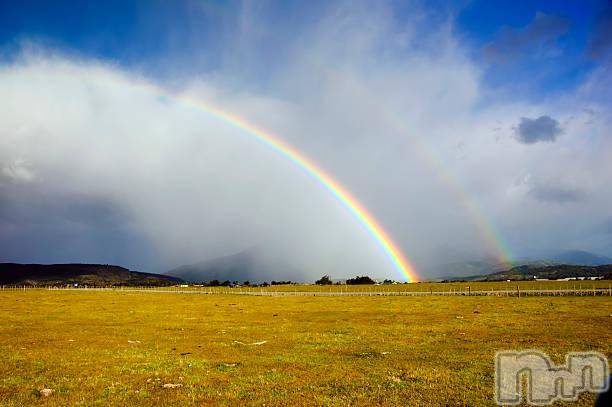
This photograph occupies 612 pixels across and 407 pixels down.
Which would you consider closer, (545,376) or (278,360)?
(545,376)

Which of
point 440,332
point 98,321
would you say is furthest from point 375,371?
point 98,321

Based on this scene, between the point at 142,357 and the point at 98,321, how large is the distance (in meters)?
29.3

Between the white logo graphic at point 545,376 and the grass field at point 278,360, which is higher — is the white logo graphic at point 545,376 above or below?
above

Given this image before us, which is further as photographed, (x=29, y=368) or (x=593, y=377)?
(x=29, y=368)

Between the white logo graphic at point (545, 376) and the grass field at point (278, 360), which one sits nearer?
the white logo graphic at point (545, 376)

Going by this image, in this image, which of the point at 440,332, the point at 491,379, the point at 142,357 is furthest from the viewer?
the point at 440,332

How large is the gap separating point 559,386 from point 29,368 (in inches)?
1083

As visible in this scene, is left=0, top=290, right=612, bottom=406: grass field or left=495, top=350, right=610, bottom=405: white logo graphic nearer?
left=495, top=350, right=610, bottom=405: white logo graphic

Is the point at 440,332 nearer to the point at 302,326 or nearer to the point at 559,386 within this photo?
the point at 302,326

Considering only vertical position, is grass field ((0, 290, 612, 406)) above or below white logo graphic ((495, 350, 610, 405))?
below

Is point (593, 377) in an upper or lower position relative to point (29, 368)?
upper

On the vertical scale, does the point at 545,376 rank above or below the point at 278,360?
above

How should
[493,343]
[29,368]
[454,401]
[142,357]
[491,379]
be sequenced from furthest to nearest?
[493,343], [142,357], [29,368], [491,379], [454,401]

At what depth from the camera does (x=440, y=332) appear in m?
37.3
